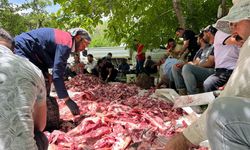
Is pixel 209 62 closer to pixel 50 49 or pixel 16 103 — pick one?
pixel 50 49

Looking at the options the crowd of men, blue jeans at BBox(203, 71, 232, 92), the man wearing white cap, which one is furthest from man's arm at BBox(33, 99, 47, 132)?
blue jeans at BBox(203, 71, 232, 92)

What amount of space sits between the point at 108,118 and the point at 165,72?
159 inches

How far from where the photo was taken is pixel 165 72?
923 centimetres

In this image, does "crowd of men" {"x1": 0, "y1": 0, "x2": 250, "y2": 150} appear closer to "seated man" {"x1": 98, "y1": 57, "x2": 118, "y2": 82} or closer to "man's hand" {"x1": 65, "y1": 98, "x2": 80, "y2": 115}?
"man's hand" {"x1": 65, "y1": 98, "x2": 80, "y2": 115}

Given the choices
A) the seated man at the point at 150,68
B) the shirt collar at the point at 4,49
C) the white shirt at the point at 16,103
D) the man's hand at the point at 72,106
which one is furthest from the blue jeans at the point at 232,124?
the seated man at the point at 150,68

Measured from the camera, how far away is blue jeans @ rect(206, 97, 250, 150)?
1.97 meters

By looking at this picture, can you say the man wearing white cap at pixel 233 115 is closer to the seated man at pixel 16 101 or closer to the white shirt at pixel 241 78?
the white shirt at pixel 241 78

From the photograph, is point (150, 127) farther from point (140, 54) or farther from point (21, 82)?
point (140, 54)

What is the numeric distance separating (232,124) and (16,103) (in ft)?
3.88

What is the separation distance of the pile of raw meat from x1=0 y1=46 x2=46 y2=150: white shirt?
7.29 feet

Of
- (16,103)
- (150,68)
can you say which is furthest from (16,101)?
(150,68)

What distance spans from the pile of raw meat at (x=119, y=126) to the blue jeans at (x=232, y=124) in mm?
2196

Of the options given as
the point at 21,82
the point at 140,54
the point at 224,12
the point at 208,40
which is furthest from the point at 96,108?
the point at 140,54

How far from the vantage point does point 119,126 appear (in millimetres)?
5043
